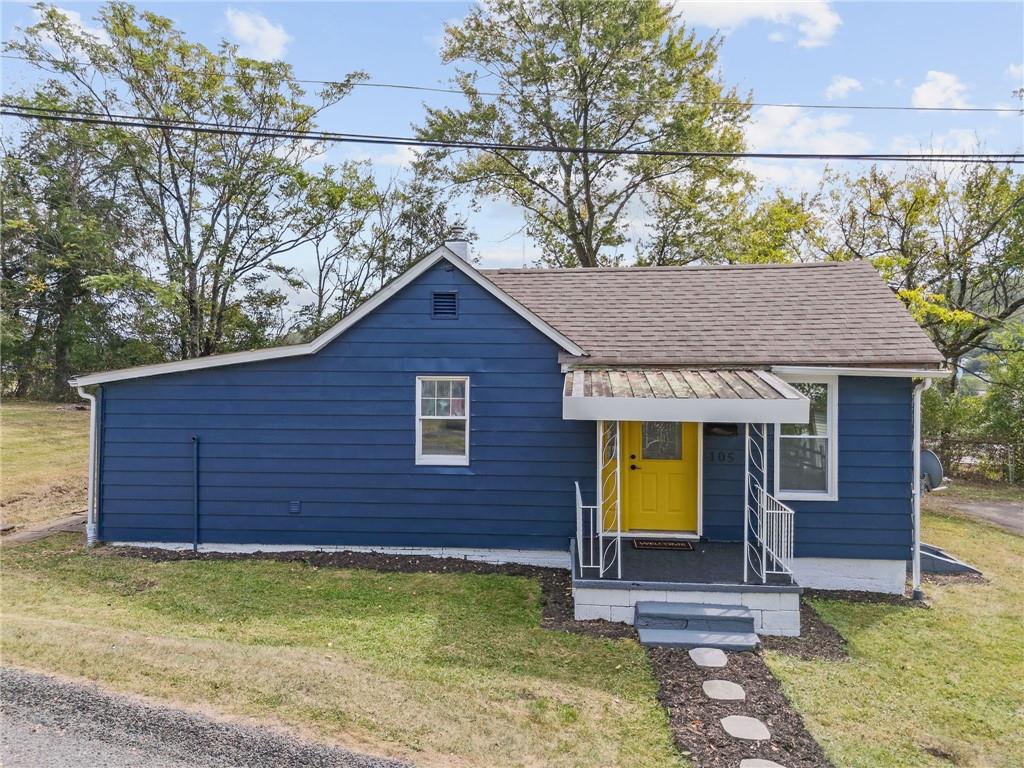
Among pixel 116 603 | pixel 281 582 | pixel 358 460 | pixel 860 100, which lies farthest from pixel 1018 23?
pixel 116 603

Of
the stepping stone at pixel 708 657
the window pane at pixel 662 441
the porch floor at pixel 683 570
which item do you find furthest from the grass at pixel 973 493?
the stepping stone at pixel 708 657

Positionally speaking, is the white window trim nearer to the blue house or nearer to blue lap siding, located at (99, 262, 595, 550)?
the blue house

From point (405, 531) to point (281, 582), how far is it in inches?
70.5

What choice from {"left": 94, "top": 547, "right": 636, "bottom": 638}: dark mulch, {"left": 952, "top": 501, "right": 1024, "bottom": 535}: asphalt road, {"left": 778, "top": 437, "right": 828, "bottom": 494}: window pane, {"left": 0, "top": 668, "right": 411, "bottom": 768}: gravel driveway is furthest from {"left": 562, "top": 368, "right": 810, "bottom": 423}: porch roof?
{"left": 952, "top": 501, "right": 1024, "bottom": 535}: asphalt road

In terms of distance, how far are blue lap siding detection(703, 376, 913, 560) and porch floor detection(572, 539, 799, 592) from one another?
3.73 feet

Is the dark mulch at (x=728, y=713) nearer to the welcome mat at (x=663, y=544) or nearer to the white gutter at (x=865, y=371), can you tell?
the welcome mat at (x=663, y=544)

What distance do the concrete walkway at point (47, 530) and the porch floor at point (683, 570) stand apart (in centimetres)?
831

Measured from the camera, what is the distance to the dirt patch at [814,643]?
5688 mm

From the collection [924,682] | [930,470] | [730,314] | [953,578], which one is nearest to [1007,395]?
[930,470]

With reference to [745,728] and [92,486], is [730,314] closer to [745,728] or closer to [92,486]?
[745,728]

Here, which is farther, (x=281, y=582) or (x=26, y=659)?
(x=281, y=582)

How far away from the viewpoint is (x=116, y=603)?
6.50 m

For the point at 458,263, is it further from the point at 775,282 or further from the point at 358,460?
the point at 775,282

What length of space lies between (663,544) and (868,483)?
283 centimetres
